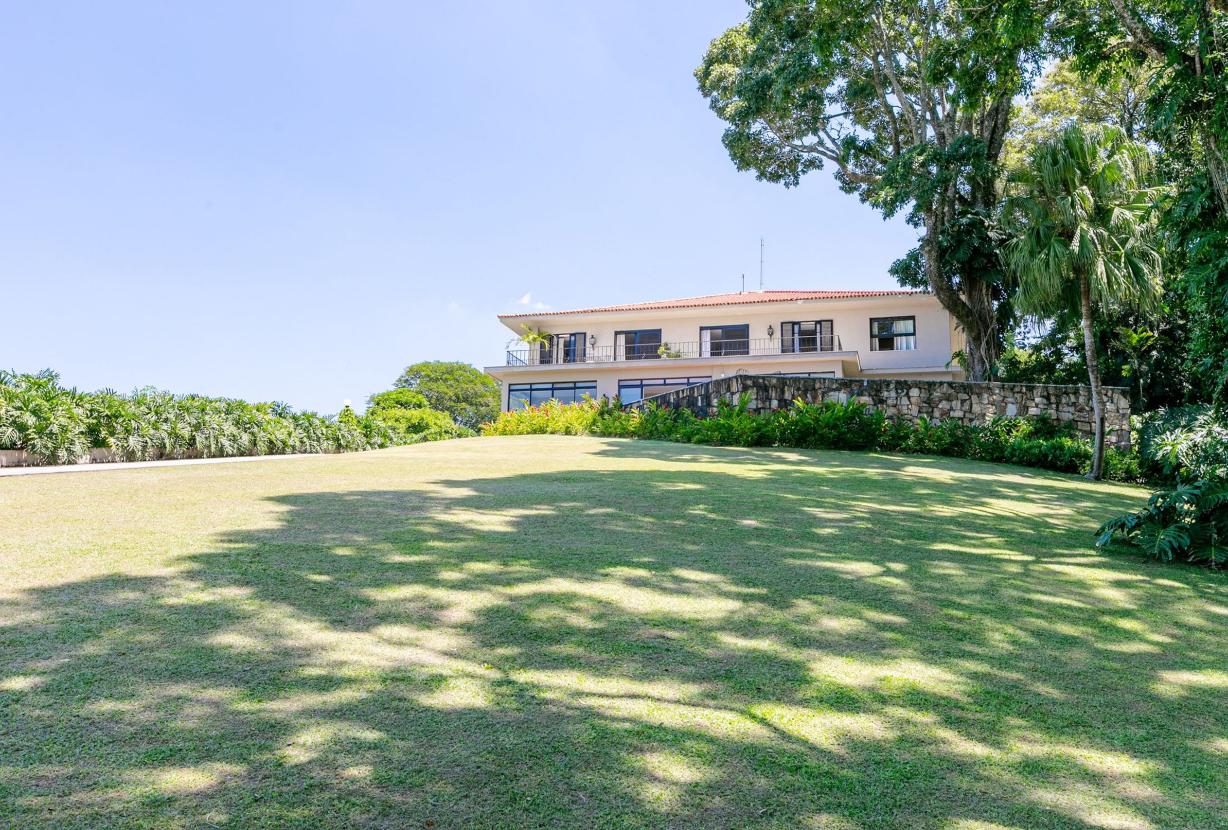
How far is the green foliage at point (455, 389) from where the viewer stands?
51750mm

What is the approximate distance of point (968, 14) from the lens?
33.5 ft

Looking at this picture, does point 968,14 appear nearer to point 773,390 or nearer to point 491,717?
point 773,390

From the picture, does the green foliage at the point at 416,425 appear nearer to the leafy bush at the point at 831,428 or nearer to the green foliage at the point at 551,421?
the green foliage at the point at 551,421

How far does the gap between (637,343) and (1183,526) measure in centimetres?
2855

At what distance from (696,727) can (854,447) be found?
1269cm

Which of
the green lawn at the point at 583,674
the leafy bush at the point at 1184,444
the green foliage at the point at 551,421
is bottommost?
the green lawn at the point at 583,674

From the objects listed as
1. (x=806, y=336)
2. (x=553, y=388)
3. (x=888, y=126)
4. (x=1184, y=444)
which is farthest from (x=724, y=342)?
(x=1184, y=444)

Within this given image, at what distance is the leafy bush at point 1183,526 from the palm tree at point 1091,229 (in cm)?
758

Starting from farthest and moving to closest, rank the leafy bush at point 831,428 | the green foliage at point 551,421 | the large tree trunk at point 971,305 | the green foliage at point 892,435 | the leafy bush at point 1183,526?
the large tree trunk at point 971,305
the green foliage at point 551,421
the leafy bush at point 831,428
the green foliage at point 892,435
the leafy bush at point 1183,526

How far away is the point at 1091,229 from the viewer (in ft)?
42.1

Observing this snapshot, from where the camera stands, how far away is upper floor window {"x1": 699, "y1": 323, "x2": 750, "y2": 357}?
32.7 metres

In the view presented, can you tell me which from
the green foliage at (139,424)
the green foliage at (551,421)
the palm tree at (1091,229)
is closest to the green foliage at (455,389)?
the green foliage at (551,421)

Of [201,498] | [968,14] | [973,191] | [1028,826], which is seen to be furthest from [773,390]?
[1028,826]

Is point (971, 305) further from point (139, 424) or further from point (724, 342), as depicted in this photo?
point (139, 424)
